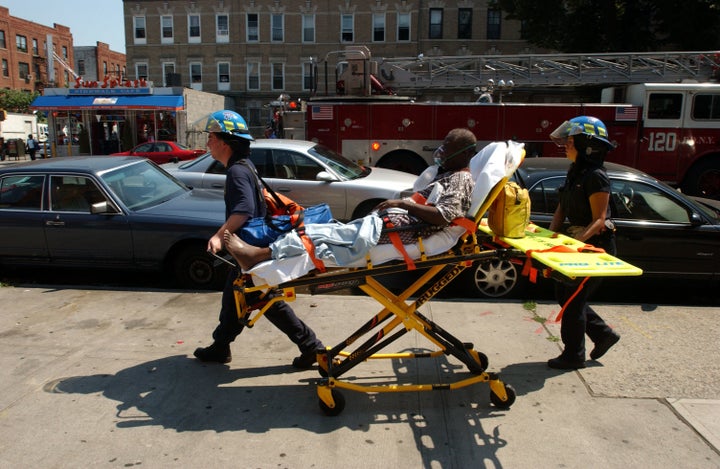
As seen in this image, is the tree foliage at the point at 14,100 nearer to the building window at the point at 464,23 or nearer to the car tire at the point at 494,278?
the building window at the point at 464,23

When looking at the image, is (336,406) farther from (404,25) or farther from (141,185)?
(404,25)

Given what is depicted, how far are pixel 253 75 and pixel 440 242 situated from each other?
4021 centimetres

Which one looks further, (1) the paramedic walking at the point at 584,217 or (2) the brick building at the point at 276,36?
(2) the brick building at the point at 276,36

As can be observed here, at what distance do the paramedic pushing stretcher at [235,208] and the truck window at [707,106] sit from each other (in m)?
11.1

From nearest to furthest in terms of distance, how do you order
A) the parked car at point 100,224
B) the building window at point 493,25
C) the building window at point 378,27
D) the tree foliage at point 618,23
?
the parked car at point 100,224 → the tree foliage at point 618,23 → the building window at point 493,25 → the building window at point 378,27

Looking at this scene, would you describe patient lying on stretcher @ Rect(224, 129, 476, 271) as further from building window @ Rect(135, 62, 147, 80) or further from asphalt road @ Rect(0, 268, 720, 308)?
building window @ Rect(135, 62, 147, 80)

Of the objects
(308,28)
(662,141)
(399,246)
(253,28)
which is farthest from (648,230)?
(253,28)

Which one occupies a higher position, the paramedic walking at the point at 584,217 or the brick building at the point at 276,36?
the brick building at the point at 276,36

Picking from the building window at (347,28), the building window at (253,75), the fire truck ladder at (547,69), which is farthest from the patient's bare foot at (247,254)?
the building window at (253,75)

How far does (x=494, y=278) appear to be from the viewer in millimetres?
5938

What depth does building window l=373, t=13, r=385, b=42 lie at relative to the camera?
39.2 metres

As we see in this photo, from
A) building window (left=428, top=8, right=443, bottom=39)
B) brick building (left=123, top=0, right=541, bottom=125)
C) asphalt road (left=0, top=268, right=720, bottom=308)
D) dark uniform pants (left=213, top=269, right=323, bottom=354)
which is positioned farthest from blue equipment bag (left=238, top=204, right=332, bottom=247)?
building window (left=428, top=8, right=443, bottom=39)

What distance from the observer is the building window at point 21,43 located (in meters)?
53.5

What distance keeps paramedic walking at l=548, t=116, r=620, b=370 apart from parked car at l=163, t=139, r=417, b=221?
3.91 metres
